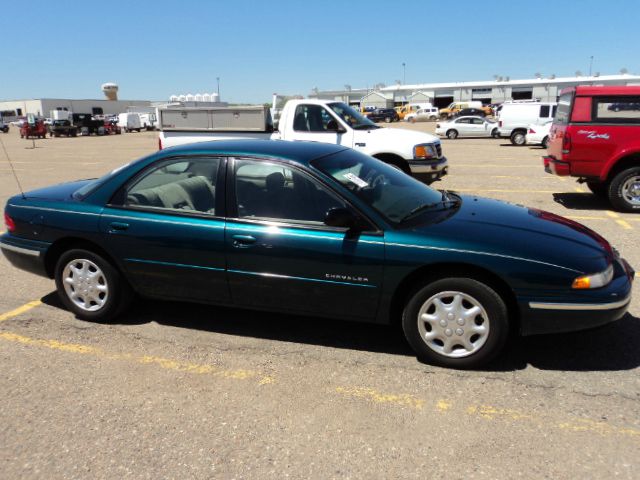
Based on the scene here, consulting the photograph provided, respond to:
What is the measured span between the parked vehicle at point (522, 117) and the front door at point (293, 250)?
21.1 metres

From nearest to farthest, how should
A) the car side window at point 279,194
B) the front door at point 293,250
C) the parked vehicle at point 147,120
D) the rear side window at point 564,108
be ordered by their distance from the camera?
1. the front door at point 293,250
2. the car side window at point 279,194
3. the rear side window at point 564,108
4. the parked vehicle at point 147,120

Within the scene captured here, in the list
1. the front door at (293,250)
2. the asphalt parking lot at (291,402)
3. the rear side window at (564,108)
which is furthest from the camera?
the rear side window at (564,108)

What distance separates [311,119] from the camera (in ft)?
31.9

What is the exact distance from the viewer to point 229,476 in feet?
8.14

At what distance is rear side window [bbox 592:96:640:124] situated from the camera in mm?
7871

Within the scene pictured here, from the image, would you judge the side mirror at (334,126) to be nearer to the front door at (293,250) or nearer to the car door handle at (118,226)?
the front door at (293,250)

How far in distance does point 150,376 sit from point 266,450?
45.5 inches

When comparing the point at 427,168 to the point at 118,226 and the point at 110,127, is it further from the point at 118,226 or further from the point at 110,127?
the point at 110,127

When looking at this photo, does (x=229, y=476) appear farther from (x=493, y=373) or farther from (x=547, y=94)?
(x=547, y=94)

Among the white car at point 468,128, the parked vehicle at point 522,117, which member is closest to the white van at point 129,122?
the white car at point 468,128

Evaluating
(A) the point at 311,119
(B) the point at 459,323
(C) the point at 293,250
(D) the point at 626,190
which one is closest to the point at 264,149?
(C) the point at 293,250

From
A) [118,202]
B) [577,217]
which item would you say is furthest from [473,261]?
[577,217]

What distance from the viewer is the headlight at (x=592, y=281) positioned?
3.12 meters

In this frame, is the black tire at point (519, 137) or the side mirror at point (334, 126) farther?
the black tire at point (519, 137)
